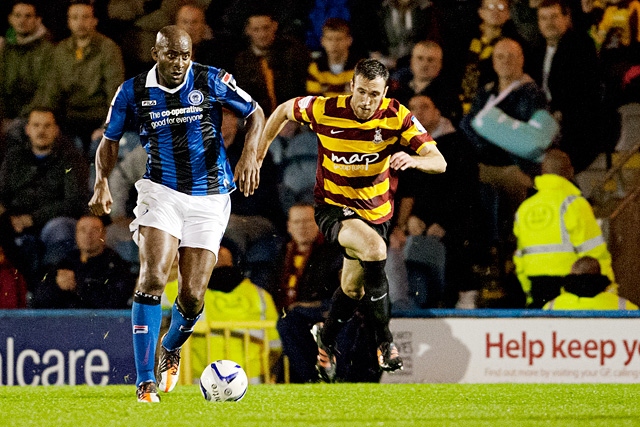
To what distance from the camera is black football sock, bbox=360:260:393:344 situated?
21.0ft

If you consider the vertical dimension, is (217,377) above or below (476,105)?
below

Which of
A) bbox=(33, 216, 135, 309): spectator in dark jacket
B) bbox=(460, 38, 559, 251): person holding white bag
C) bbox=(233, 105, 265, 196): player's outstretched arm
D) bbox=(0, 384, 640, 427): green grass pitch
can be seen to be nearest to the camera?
bbox=(0, 384, 640, 427): green grass pitch

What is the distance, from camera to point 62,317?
27.7ft

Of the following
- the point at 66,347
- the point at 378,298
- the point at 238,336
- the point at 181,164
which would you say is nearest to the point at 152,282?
the point at 181,164

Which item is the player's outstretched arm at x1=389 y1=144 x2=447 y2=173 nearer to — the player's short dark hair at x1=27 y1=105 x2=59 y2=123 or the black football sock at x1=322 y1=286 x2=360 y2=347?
the black football sock at x1=322 y1=286 x2=360 y2=347

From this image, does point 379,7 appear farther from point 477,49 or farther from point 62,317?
point 62,317

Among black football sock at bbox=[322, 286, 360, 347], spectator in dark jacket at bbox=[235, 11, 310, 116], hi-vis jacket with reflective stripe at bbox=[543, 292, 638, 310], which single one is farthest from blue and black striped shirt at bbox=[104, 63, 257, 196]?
hi-vis jacket with reflective stripe at bbox=[543, 292, 638, 310]

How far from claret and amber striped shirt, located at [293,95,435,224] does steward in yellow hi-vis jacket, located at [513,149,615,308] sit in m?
2.23

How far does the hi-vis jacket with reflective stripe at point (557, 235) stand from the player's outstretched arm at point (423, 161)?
2546 mm

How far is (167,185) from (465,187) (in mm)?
3523

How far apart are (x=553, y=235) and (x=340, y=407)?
3.68m

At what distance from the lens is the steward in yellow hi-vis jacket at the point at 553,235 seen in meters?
8.54

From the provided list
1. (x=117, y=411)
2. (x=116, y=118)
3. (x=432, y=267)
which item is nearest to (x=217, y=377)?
(x=117, y=411)

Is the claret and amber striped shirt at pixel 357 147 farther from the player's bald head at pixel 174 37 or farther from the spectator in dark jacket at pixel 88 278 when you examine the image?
the spectator in dark jacket at pixel 88 278
